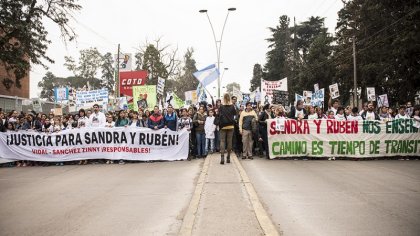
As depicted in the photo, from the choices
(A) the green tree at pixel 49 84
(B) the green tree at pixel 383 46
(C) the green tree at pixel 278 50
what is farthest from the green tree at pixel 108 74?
(B) the green tree at pixel 383 46

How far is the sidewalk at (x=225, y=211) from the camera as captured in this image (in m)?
4.86

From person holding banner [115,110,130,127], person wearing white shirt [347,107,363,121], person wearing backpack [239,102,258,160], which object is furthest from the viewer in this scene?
person holding banner [115,110,130,127]

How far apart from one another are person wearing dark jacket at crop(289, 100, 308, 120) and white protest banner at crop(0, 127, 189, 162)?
4.05 m

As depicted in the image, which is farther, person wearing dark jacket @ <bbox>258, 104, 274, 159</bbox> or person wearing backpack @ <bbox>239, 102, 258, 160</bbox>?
person wearing dark jacket @ <bbox>258, 104, 274, 159</bbox>

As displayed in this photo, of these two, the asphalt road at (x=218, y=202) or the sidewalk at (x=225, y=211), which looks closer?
the sidewalk at (x=225, y=211)

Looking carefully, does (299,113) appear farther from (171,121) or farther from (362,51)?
(362,51)

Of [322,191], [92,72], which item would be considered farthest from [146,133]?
[92,72]

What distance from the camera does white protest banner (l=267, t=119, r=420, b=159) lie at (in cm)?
1378

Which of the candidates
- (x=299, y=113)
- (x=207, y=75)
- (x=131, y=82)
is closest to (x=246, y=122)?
(x=299, y=113)

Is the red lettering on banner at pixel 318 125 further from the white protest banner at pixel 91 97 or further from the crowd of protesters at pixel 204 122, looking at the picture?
the white protest banner at pixel 91 97

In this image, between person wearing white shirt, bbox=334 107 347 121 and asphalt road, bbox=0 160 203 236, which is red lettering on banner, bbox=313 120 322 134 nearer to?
person wearing white shirt, bbox=334 107 347 121

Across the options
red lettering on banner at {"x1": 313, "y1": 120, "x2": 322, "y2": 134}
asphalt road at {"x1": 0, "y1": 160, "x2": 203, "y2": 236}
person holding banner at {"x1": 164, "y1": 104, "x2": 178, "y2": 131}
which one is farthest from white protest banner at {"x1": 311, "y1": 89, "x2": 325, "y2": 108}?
asphalt road at {"x1": 0, "y1": 160, "x2": 203, "y2": 236}

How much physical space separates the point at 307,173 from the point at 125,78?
1190 inches

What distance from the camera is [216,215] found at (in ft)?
18.0
